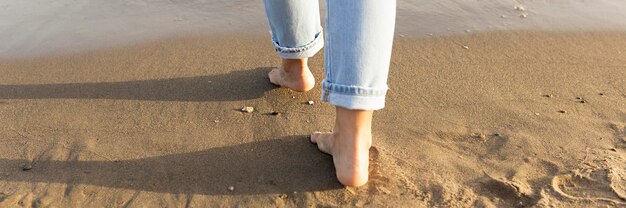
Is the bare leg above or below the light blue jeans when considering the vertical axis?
below

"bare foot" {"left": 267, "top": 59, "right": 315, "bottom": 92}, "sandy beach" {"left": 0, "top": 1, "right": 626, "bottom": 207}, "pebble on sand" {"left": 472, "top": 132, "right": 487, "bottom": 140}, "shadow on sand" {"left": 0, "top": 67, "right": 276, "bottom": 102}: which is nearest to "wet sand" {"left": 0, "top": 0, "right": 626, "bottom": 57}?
"sandy beach" {"left": 0, "top": 1, "right": 626, "bottom": 207}

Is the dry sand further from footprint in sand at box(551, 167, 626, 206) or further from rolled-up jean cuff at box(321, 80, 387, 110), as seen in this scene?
rolled-up jean cuff at box(321, 80, 387, 110)

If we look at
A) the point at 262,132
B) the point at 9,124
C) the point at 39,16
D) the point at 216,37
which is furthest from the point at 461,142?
the point at 39,16

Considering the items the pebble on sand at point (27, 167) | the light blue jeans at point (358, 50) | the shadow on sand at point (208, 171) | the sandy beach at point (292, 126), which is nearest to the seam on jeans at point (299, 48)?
the sandy beach at point (292, 126)

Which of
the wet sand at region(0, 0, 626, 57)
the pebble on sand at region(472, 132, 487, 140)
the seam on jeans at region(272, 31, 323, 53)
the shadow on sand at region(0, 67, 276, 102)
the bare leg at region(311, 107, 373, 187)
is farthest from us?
the wet sand at region(0, 0, 626, 57)

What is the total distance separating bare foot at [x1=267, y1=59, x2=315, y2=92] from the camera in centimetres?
210

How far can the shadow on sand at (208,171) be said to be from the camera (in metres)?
1.61

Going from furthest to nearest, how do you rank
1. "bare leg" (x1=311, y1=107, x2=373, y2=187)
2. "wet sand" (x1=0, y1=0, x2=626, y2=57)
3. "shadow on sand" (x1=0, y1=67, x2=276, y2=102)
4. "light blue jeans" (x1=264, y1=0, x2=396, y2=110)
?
1. "wet sand" (x1=0, y1=0, x2=626, y2=57)
2. "shadow on sand" (x1=0, y1=67, x2=276, y2=102)
3. "bare leg" (x1=311, y1=107, x2=373, y2=187)
4. "light blue jeans" (x1=264, y1=0, x2=396, y2=110)

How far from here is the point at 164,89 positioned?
2.21 m

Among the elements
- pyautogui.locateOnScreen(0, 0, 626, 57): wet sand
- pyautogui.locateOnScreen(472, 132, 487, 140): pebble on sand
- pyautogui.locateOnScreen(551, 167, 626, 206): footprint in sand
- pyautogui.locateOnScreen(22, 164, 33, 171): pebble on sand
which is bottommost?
pyautogui.locateOnScreen(472, 132, 487, 140): pebble on sand

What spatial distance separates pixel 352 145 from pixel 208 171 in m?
0.48

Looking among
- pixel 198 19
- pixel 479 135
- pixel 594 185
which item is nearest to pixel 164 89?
pixel 198 19

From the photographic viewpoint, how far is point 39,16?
2.97 m

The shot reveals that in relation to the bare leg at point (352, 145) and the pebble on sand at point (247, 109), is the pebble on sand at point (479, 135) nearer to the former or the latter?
the bare leg at point (352, 145)
